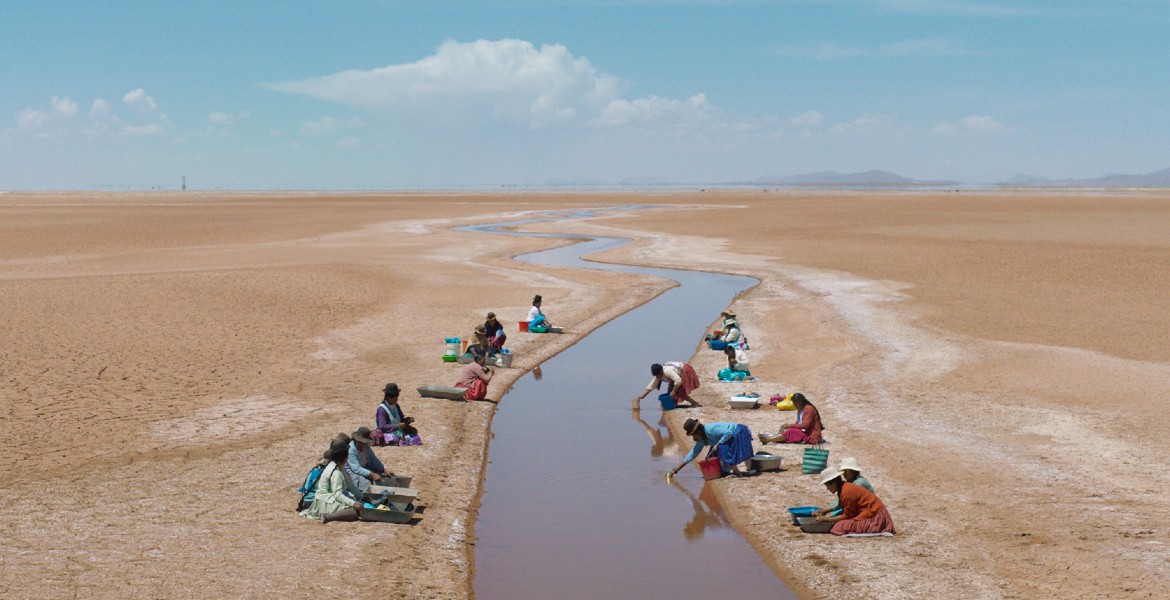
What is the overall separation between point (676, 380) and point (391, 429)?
654 cm

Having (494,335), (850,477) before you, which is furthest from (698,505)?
(494,335)

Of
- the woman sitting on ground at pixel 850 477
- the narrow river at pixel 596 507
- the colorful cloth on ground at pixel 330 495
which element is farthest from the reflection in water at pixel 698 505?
the colorful cloth on ground at pixel 330 495

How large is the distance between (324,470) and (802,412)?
8.68 m

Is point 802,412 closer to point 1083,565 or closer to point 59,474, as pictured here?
point 1083,565

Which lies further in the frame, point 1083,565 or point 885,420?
point 885,420

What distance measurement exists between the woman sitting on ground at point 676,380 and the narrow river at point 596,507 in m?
0.54

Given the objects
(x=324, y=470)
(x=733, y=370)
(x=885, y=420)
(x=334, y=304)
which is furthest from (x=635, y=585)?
(x=334, y=304)

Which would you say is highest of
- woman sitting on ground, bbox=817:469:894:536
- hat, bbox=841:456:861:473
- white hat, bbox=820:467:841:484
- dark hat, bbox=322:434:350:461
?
dark hat, bbox=322:434:350:461

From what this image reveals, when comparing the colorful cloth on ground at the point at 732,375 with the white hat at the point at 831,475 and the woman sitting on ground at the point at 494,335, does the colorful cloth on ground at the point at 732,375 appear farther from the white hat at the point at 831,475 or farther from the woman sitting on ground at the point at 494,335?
the white hat at the point at 831,475

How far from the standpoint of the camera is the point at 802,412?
19.2 metres

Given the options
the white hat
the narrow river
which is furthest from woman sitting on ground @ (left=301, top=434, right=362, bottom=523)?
the white hat

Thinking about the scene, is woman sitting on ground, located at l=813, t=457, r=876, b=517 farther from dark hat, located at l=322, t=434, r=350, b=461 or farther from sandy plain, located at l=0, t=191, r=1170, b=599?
dark hat, located at l=322, t=434, r=350, b=461

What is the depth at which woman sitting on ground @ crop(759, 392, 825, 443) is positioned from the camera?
19094 mm

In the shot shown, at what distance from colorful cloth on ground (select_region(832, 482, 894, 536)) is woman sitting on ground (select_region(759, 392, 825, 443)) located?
4.43 m
